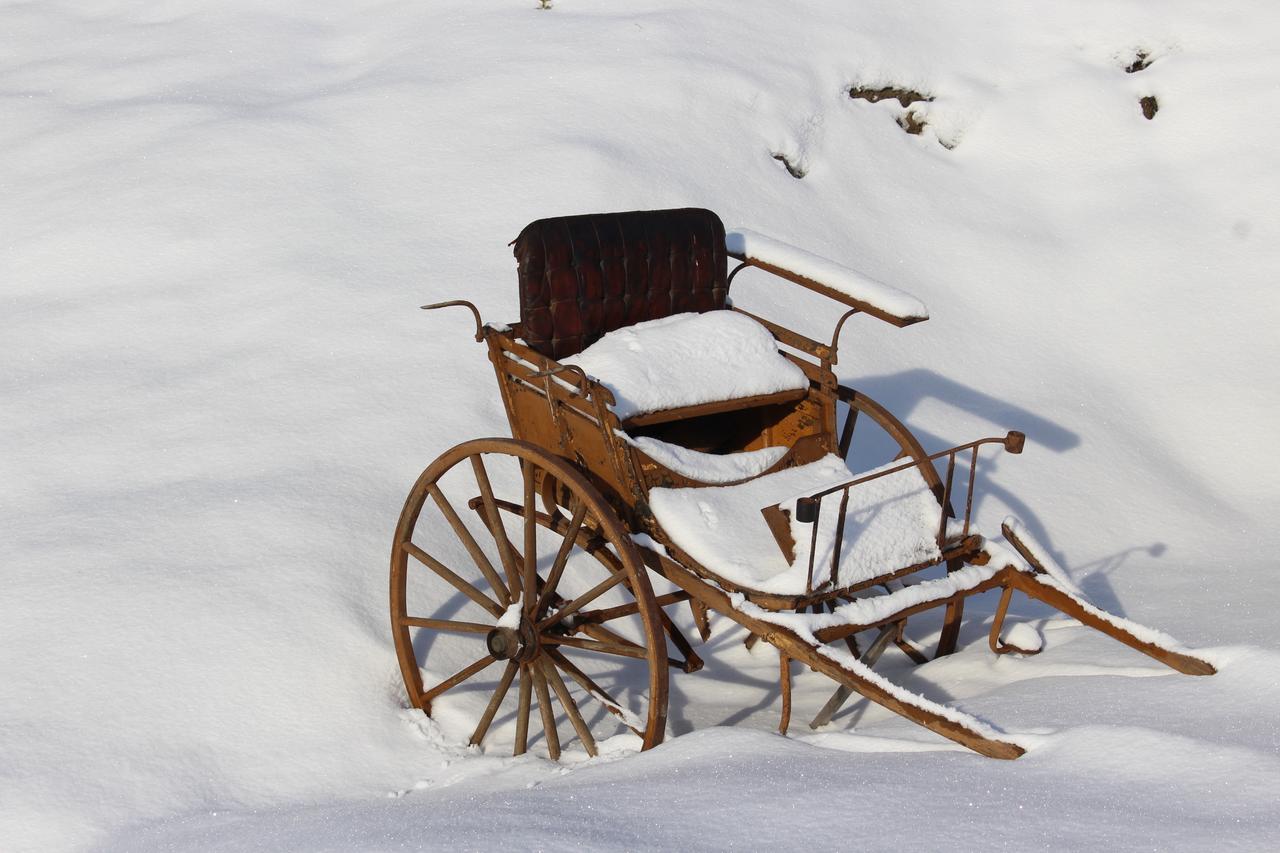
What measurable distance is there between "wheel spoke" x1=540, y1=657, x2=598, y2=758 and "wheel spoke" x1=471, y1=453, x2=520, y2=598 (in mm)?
293

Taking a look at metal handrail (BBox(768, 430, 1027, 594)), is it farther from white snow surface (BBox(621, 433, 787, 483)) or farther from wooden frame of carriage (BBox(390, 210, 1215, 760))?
white snow surface (BBox(621, 433, 787, 483))

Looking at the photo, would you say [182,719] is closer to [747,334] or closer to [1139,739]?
[747,334]

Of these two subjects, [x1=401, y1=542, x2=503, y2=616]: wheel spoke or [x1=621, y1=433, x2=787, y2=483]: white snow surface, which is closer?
[x1=621, y1=433, x2=787, y2=483]: white snow surface

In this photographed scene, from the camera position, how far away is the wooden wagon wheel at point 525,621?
4.57 m

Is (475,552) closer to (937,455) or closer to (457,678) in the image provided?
(457,678)

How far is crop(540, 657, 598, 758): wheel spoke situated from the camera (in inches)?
185

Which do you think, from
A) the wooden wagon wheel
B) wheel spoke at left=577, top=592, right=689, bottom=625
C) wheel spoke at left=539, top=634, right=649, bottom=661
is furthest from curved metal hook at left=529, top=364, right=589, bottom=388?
wheel spoke at left=539, top=634, right=649, bottom=661

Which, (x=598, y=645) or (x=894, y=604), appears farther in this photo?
(x=598, y=645)

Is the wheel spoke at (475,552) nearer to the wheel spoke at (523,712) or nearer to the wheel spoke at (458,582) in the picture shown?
the wheel spoke at (458,582)

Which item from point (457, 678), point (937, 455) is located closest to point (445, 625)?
point (457, 678)

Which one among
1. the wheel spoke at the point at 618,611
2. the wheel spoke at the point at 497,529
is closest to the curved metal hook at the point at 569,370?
the wheel spoke at the point at 497,529

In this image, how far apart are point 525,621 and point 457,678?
1.42ft

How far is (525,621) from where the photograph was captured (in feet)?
15.8

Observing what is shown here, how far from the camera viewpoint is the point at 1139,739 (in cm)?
386
